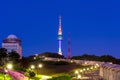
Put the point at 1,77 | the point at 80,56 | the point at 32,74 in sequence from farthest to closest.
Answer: the point at 80,56 → the point at 32,74 → the point at 1,77

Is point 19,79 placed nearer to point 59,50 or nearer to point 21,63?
point 21,63

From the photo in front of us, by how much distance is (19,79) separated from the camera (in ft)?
119

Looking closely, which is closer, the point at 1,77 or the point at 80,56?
the point at 1,77

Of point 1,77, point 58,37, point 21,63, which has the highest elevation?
point 58,37

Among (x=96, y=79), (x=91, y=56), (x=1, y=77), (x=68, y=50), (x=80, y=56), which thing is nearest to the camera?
(x=1, y=77)

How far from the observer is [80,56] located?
149 metres

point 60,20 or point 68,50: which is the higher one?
point 60,20

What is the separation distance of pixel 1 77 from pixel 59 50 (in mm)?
120768

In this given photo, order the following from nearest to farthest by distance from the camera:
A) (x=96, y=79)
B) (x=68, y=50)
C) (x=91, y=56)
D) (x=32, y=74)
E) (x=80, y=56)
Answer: (x=96, y=79), (x=32, y=74), (x=68, y=50), (x=91, y=56), (x=80, y=56)

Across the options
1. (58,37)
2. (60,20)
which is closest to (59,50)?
(58,37)

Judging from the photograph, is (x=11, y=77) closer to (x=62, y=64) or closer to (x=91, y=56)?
(x=62, y=64)

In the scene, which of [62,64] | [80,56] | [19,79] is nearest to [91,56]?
[80,56]

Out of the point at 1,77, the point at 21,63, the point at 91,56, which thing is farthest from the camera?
the point at 91,56

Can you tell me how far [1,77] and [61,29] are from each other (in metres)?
110
